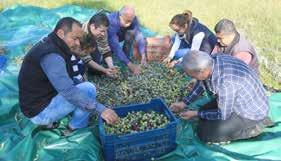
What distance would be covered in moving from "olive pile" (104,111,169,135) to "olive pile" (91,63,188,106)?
0.90 meters

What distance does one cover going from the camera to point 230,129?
3.94 m

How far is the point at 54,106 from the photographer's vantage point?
12.4 feet

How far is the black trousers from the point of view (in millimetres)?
3938

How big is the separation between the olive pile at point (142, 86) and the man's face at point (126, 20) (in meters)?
0.67

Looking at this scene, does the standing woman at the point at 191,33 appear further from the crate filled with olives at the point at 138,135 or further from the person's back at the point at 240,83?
the crate filled with olives at the point at 138,135

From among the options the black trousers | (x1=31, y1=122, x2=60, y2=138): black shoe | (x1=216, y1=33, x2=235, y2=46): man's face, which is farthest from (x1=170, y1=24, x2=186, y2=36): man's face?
(x1=31, y1=122, x2=60, y2=138): black shoe

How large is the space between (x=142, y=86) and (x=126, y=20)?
1.08 metres

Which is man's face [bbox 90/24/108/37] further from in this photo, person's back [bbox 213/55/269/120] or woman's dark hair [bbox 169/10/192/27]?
person's back [bbox 213/55/269/120]

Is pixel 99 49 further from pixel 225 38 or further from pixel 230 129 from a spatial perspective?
pixel 230 129

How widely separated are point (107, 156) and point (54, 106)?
0.72 meters

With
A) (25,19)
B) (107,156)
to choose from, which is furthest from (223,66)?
(25,19)

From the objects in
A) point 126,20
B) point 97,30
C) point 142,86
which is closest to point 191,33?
point 126,20

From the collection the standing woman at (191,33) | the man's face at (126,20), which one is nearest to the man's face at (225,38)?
the standing woman at (191,33)

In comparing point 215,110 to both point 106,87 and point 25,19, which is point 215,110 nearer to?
point 106,87
